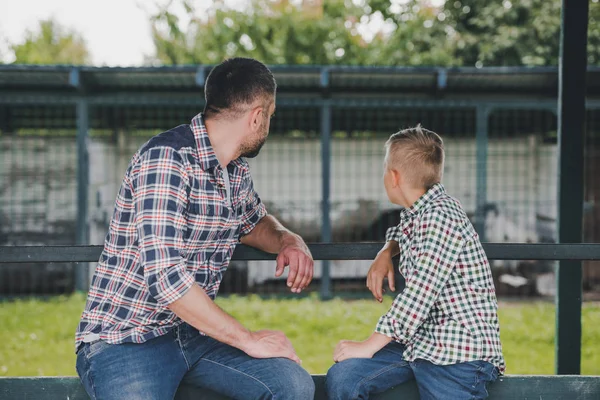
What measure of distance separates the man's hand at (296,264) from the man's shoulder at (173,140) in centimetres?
54

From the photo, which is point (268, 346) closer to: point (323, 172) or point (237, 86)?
point (237, 86)

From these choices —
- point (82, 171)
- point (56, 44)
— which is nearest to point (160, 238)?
point (82, 171)

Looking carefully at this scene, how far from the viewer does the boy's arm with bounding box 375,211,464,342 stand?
2.26 meters

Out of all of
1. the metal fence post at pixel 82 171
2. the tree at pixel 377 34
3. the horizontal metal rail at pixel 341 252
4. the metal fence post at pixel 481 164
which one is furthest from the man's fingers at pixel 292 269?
the tree at pixel 377 34

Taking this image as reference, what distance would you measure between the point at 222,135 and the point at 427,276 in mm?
854

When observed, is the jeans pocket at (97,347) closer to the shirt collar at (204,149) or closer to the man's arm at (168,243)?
the man's arm at (168,243)

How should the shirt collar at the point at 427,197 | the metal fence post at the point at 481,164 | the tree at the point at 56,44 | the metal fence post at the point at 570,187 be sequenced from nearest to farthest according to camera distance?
the shirt collar at the point at 427,197, the metal fence post at the point at 570,187, the metal fence post at the point at 481,164, the tree at the point at 56,44

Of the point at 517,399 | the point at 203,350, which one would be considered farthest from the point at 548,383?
the point at 203,350

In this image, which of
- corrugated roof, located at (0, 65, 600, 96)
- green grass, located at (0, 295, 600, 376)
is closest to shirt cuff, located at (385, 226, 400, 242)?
Result: green grass, located at (0, 295, 600, 376)

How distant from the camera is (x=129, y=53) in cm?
3284

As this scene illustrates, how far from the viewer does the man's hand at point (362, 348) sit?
237 cm

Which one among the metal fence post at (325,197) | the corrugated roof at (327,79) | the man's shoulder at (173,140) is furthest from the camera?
the metal fence post at (325,197)

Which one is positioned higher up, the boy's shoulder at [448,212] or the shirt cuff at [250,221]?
the boy's shoulder at [448,212]

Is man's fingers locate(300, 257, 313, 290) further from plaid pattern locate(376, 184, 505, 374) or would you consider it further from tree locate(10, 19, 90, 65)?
tree locate(10, 19, 90, 65)
